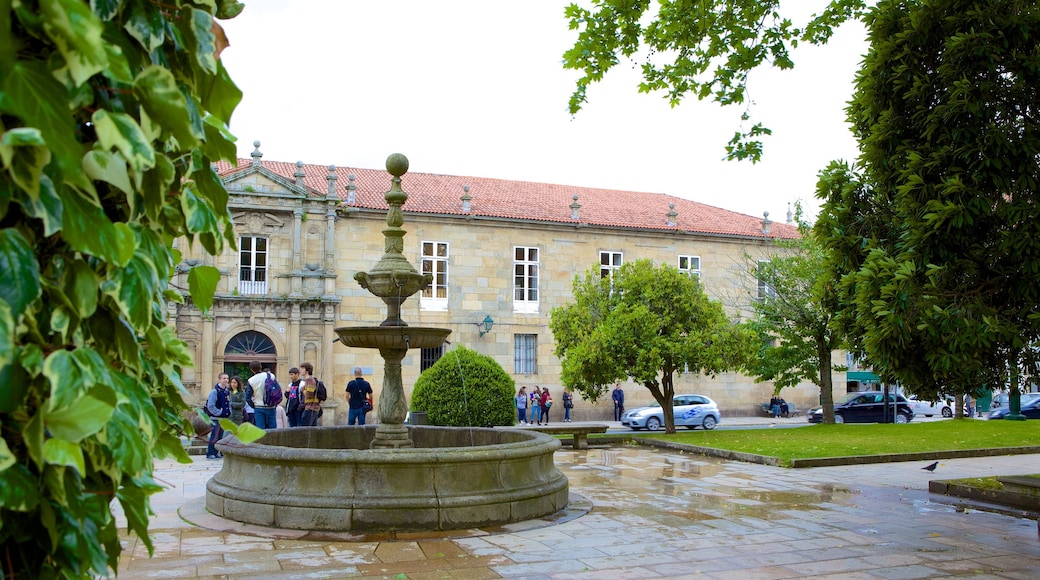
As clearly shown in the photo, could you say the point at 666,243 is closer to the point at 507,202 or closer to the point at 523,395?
the point at 507,202

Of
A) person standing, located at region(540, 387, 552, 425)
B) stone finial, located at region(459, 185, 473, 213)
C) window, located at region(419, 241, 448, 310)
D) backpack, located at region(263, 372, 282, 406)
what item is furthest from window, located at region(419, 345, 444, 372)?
backpack, located at region(263, 372, 282, 406)

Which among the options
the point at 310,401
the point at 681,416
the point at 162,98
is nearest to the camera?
the point at 162,98

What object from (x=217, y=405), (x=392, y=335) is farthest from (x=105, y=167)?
(x=217, y=405)

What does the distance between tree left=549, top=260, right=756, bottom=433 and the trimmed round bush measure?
3.66 meters

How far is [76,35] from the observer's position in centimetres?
130

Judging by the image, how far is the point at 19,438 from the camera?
1445mm

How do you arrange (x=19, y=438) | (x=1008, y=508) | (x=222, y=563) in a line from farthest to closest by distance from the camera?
(x=1008, y=508)
(x=222, y=563)
(x=19, y=438)

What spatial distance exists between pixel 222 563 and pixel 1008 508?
8.82 metres

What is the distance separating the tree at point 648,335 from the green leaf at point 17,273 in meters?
18.8

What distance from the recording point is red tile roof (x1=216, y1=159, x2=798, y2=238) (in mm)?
30969

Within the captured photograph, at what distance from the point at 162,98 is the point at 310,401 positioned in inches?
561

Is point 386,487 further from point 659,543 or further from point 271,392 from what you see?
point 271,392

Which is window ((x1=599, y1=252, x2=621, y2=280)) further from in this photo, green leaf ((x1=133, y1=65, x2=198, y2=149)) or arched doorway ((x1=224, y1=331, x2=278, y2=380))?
green leaf ((x1=133, y1=65, x2=198, y2=149))

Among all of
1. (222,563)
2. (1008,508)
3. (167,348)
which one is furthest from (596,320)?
(167,348)
